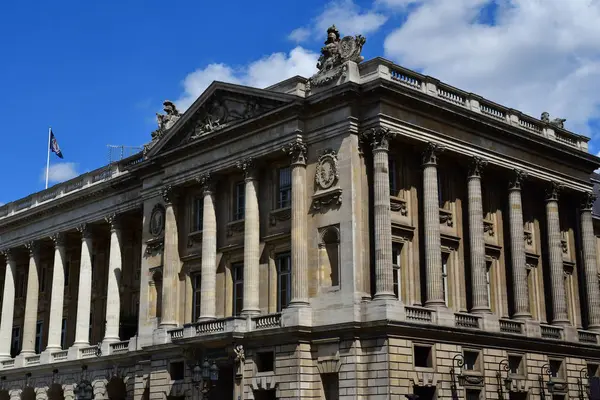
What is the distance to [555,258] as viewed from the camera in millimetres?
47188

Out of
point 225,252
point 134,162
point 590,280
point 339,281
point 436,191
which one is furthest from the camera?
point 134,162

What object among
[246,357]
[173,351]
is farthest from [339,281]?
[173,351]

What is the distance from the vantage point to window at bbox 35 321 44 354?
6203cm

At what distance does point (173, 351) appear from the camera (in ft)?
150

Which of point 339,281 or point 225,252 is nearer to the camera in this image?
point 339,281

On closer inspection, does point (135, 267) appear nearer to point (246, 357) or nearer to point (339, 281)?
point (246, 357)

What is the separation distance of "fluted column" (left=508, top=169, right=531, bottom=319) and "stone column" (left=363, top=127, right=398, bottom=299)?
28.7 feet

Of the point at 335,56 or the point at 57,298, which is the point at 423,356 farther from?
the point at 57,298

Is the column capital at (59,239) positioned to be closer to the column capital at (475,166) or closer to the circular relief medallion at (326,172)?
the circular relief medallion at (326,172)

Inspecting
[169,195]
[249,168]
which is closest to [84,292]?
[169,195]

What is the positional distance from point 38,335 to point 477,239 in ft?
111

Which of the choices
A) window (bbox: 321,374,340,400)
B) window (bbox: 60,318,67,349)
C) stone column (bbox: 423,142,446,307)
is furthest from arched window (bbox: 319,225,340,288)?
window (bbox: 60,318,67,349)

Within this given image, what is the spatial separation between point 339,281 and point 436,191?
6562mm

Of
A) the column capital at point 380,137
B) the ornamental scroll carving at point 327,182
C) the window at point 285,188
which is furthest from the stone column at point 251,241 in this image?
the column capital at point 380,137
